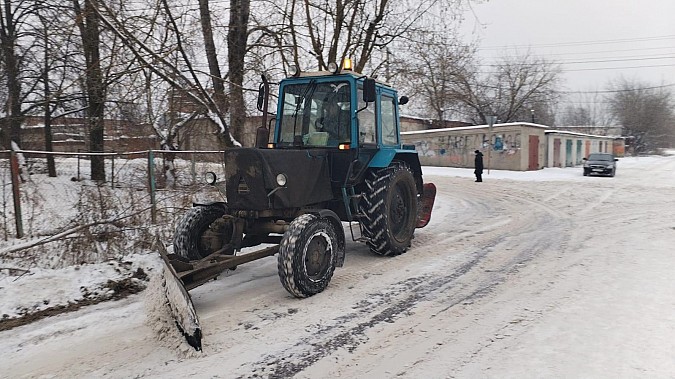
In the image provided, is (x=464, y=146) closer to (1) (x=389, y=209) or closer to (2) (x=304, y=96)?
(1) (x=389, y=209)

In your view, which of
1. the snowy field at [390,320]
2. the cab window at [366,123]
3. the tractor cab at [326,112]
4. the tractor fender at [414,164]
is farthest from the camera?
the tractor fender at [414,164]

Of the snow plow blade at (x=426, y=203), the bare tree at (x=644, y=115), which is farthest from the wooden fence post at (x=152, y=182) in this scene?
the bare tree at (x=644, y=115)

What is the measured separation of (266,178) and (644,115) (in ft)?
251

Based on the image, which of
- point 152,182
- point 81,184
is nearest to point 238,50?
point 152,182

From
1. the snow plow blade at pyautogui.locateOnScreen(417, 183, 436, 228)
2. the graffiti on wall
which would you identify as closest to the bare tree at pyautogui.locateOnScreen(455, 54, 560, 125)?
the graffiti on wall

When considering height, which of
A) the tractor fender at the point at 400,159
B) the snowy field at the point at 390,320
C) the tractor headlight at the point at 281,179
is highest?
the tractor fender at the point at 400,159

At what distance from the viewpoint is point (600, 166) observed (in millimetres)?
26844

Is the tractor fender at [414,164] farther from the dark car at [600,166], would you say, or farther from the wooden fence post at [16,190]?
the dark car at [600,166]

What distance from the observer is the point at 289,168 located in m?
5.84

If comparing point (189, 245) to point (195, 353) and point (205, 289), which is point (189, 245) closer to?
point (205, 289)

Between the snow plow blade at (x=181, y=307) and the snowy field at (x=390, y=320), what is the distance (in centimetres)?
12

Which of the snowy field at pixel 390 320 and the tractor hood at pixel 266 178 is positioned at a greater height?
the tractor hood at pixel 266 178

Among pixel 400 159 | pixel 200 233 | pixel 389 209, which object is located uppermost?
pixel 400 159

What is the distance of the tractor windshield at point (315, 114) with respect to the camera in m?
7.01
